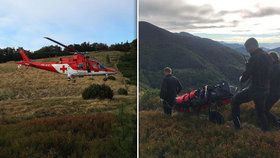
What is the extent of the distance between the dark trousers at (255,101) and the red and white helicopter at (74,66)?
167cm

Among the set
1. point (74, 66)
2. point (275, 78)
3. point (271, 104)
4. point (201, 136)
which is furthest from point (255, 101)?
point (74, 66)

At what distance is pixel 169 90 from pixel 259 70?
111 cm

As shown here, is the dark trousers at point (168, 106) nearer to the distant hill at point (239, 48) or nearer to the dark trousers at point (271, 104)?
the distant hill at point (239, 48)

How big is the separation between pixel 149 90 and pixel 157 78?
182 millimetres

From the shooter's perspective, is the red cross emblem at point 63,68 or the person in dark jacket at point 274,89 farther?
the red cross emblem at point 63,68

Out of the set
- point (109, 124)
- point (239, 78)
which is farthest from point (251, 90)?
point (109, 124)

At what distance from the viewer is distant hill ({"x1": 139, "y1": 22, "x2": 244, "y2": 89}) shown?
5805mm

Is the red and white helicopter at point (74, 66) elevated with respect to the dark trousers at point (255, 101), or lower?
elevated

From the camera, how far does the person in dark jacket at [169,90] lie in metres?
5.92

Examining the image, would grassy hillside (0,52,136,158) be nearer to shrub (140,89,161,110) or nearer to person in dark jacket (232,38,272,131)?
shrub (140,89,161,110)

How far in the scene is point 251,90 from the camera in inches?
221

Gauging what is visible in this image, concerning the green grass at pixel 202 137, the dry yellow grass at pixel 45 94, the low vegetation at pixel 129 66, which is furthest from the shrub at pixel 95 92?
the green grass at pixel 202 137

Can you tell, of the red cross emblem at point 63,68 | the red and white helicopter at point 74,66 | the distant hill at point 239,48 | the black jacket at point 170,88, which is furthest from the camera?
the red cross emblem at point 63,68

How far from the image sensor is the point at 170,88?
595 cm
